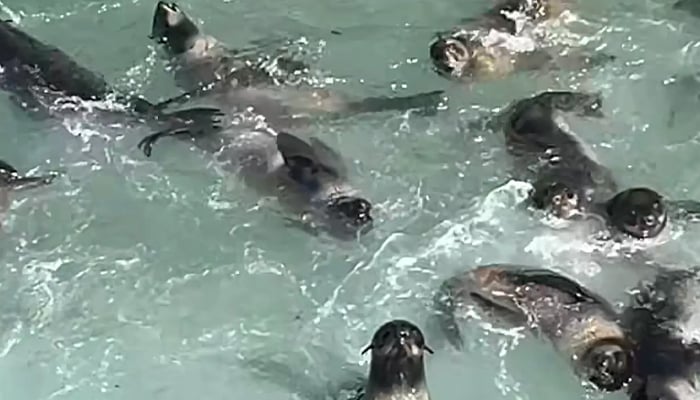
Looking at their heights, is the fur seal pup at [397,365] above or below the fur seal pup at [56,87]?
below

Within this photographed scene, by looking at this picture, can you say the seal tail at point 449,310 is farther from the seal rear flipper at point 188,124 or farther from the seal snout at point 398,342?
the seal rear flipper at point 188,124

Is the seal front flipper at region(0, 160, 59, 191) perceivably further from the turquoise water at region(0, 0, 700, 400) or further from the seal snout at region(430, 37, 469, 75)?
the seal snout at region(430, 37, 469, 75)

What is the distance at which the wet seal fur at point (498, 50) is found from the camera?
5383 millimetres

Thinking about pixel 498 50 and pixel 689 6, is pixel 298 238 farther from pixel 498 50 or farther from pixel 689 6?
pixel 689 6

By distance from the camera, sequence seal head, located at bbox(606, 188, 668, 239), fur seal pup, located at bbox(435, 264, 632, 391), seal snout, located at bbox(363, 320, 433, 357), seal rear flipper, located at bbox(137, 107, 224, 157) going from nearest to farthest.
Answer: seal snout, located at bbox(363, 320, 433, 357) < fur seal pup, located at bbox(435, 264, 632, 391) < seal head, located at bbox(606, 188, 668, 239) < seal rear flipper, located at bbox(137, 107, 224, 157)

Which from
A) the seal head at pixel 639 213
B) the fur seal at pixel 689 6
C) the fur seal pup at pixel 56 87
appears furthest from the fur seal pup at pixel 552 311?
the fur seal at pixel 689 6

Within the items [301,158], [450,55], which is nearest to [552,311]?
[301,158]

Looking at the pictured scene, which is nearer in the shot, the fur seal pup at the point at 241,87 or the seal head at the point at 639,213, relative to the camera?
the seal head at the point at 639,213

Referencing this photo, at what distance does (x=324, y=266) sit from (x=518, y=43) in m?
1.46

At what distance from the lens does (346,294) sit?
14.7 feet

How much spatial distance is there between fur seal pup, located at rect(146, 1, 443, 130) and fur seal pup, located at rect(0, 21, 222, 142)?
15 cm

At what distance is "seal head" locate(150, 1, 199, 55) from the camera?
5.47 metres

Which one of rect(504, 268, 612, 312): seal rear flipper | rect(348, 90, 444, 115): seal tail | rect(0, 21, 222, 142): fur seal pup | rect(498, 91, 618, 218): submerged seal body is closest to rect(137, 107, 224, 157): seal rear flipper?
rect(0, 21, 222, 142): fur seal pup

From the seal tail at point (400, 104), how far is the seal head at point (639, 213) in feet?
3.11
